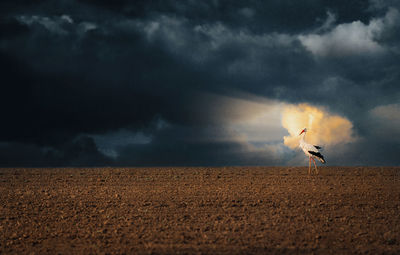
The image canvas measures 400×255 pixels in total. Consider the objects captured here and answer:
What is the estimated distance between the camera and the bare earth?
34.6ft

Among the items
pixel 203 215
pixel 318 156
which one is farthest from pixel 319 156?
pixel 203 215

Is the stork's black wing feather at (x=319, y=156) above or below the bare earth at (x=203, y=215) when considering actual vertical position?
above

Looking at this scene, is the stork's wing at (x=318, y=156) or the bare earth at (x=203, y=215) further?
the stork's wing at (x=318, y=156)

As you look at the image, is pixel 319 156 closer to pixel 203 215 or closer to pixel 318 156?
pixel 318 156

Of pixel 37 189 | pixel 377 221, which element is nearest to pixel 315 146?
pixel 377 221

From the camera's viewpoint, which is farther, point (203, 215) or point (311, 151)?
point (311, 151)

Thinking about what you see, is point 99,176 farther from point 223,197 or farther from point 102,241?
point 102,241

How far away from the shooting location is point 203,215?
13391mm

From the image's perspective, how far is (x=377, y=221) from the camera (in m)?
12.9

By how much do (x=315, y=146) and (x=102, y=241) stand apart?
15224 mm

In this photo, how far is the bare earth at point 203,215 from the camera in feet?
34.6

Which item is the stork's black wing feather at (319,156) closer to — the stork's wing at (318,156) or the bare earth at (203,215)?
the stork's wing at (318,156)

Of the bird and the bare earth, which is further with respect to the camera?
the bird

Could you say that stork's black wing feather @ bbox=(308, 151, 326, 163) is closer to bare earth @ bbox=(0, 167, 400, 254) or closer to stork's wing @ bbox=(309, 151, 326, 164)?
stork's wing @ bbox=(309, 151, 326, 164)
